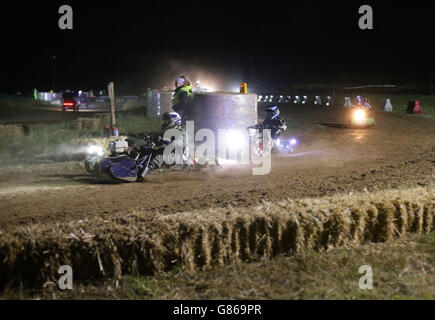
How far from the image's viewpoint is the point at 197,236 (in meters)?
5.55

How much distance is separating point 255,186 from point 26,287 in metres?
5.19

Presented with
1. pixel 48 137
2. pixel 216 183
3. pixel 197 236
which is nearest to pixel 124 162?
pixel 216 183

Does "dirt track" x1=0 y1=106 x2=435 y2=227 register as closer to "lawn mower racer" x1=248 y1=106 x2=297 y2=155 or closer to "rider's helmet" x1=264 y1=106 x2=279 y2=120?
"lawn mower racer" x1=248 y1=106 x2=297 y2=155

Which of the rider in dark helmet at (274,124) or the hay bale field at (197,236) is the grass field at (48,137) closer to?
the rider in dark helmet at (274,124)

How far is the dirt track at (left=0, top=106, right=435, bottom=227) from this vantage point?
7.82 metres

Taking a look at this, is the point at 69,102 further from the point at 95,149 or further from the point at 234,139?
the point at 234,139

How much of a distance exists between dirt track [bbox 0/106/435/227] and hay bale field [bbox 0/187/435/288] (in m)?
1.01

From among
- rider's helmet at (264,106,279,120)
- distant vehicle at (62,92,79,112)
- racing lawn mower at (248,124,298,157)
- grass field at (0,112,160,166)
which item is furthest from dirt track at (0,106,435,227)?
distant vehicle at (62,92,79,112)

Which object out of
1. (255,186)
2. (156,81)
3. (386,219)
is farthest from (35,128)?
(156,81)

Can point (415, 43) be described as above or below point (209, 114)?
above

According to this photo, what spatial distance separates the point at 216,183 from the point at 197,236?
426cm

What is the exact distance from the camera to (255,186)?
934 cm
